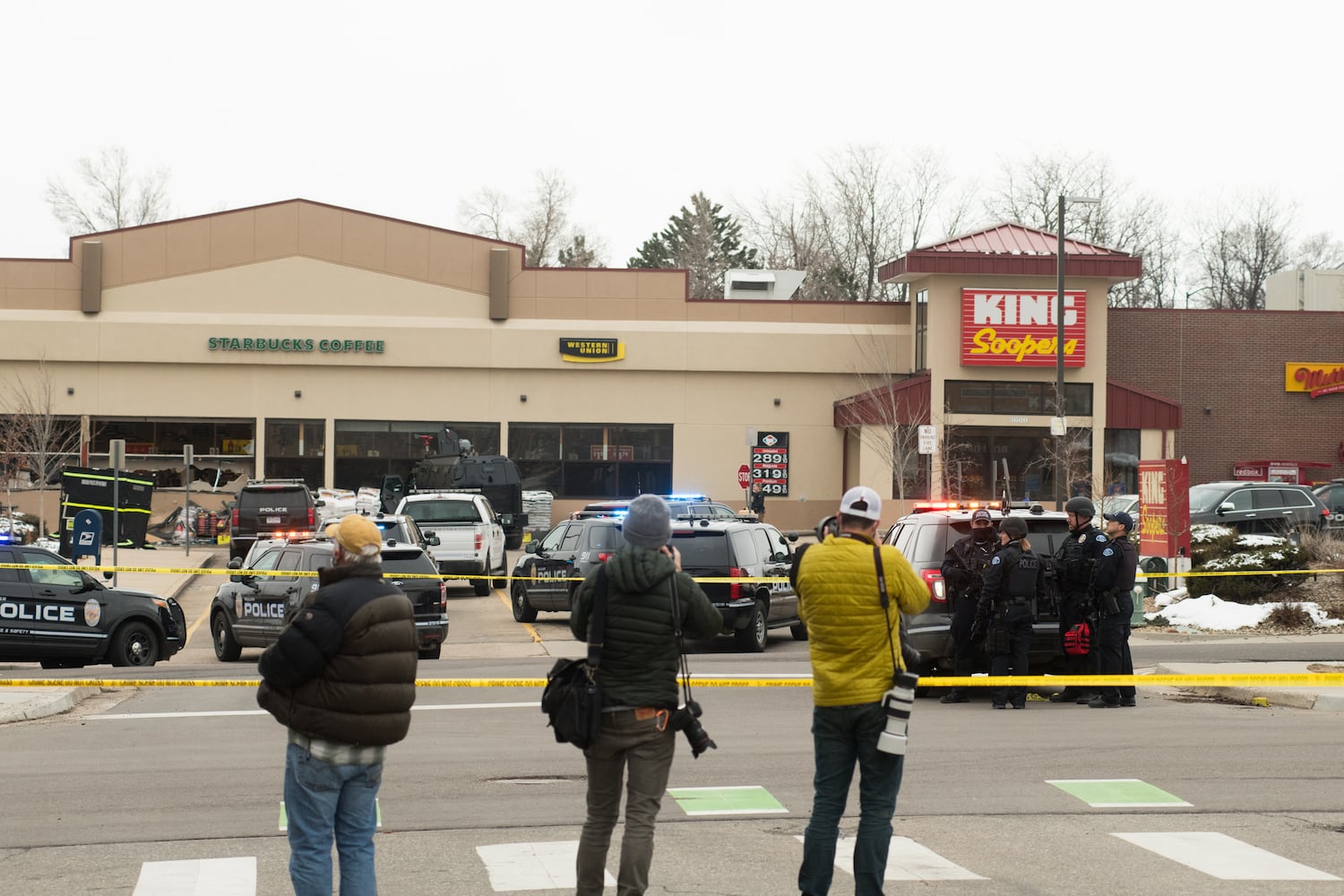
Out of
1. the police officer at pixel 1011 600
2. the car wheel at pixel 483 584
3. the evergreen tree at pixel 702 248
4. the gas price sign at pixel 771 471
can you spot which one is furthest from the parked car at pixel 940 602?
the evergreen tree at pixel 702 248

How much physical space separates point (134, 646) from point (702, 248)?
79272mm

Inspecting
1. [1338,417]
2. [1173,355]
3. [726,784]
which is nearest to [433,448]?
[1173,355]

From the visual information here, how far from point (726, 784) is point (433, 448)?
40841 mm

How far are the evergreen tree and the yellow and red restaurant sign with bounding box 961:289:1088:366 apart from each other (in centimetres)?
4555

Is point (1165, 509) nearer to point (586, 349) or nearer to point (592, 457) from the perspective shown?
point (586, 349)

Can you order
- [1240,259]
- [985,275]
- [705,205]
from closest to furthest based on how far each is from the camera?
1. [985,275]
2. [1240,259]
3. [705,205]

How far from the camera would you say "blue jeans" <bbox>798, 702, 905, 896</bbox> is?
648cm

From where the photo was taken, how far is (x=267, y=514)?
105ft

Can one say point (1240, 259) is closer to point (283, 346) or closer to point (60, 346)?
point (283, 346)

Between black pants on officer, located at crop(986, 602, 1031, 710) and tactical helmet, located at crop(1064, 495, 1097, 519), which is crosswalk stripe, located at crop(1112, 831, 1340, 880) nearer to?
black pants on officer, located at crop(986, 602, 1031, 710)

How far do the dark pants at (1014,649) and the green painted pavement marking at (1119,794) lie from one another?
3346 mm

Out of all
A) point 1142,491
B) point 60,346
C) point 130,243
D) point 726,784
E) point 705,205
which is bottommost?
point 726,784

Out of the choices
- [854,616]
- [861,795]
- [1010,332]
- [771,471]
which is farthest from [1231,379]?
[861,795]

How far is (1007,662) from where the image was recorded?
13.8 m
